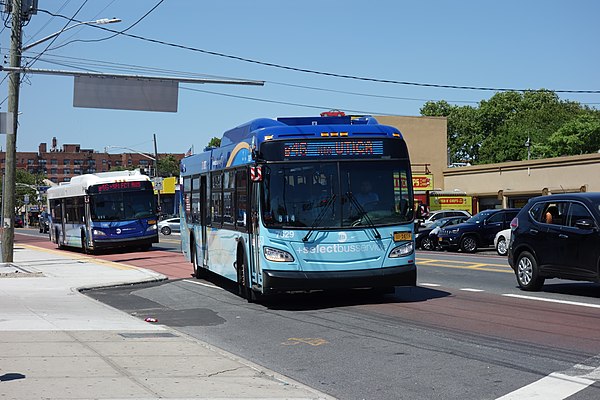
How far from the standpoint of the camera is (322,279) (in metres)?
13.2

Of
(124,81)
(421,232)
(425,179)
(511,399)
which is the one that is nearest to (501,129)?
(425,179)

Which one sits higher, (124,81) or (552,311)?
(124,81)

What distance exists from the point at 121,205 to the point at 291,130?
2030cm

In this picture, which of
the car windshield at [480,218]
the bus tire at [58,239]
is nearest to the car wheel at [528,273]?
the car windshield at [480,218]

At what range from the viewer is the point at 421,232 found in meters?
34.8

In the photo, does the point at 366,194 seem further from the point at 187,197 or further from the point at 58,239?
the point at 58,239

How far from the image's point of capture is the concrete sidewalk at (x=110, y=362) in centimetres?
753

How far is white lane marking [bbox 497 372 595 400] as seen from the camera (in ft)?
23.9

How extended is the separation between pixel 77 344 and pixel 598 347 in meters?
6.41

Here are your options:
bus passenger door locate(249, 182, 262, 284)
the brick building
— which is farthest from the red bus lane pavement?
the brick building

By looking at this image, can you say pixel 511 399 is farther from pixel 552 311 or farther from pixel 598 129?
pixel 598 129

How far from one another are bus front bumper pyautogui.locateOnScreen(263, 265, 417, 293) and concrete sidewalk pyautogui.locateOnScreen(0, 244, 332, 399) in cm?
203

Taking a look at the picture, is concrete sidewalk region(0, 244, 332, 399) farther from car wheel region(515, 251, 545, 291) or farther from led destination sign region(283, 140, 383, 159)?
car wheel region(515, 251, 545, 291)

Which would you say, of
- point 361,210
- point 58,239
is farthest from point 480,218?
point 58,239
